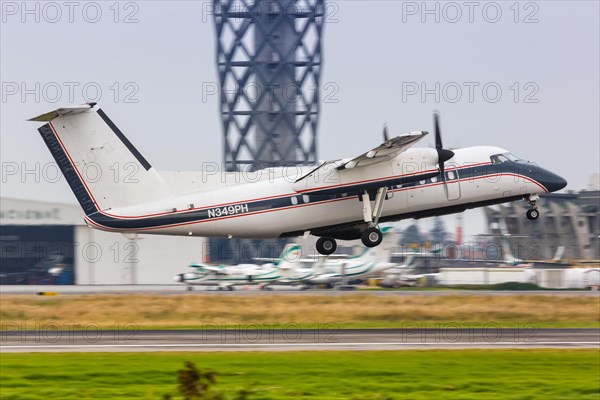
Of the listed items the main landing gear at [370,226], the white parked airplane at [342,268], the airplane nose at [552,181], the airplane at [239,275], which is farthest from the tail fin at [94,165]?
the white parked airplane at [342,268]

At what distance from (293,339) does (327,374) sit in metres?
8.11

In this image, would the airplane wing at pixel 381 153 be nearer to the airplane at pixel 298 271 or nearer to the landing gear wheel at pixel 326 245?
the landing gear wheel at pixel 326 245

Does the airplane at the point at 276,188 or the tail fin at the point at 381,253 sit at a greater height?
the airplane at the point at 276,188

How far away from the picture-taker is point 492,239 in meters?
65.4

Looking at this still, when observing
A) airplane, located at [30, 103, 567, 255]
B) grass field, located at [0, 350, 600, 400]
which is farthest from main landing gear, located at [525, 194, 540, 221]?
grass field, located at [0, 350, 600, 400]

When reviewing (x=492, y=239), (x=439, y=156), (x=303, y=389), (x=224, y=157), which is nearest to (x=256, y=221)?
(x=439, y=156)

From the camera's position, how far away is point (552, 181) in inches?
1296

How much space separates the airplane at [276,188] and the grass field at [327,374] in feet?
17.3

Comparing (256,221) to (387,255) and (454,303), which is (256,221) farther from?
(387,255)

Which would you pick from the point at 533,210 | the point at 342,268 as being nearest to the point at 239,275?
the point at 342,268

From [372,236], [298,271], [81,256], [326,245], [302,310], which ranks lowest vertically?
[302,310]

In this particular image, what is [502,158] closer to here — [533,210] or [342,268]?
[533,210]

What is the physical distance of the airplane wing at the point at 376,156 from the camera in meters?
30.2

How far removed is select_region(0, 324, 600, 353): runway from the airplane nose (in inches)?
213
